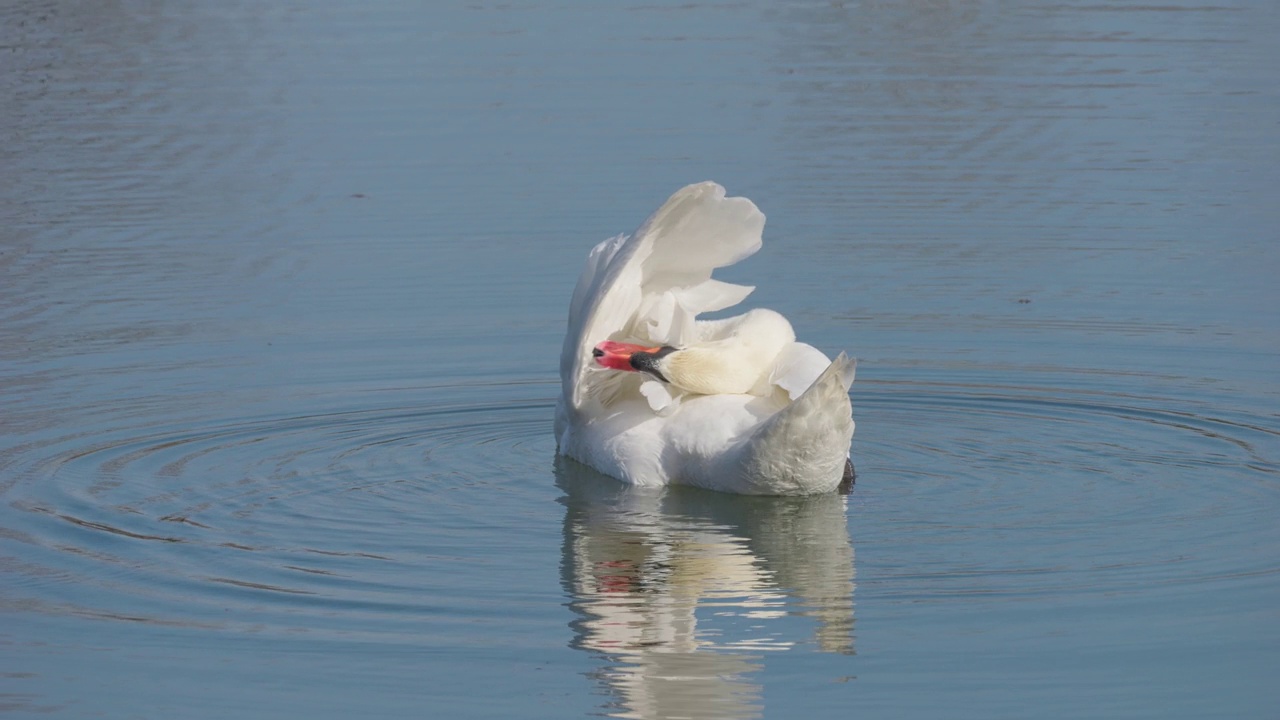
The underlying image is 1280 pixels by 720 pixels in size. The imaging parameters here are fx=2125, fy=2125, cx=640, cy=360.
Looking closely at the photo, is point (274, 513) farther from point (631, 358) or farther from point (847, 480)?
point (847, 480)

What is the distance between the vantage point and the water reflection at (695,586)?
702 centimetres

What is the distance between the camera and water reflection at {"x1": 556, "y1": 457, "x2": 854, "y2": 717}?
7016 mm

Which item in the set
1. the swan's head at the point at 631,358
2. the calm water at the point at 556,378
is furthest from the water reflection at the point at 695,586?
the swan's head at the point at 631,358

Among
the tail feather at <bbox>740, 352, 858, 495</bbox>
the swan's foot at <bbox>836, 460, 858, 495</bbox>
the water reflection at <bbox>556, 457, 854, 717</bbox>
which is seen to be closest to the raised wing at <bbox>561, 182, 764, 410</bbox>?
the water reflection at <bbox>556, 457, 854, 717</bbox>

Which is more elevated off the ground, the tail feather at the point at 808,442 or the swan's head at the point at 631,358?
the swan's head at the point at 631,358

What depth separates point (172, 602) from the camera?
7.92 meters

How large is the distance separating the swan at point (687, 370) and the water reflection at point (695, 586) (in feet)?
0.57

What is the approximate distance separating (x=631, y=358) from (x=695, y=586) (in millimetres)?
1516

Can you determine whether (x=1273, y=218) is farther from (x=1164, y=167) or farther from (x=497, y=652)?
(x=497, y=652)

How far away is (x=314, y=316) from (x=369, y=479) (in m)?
3.55

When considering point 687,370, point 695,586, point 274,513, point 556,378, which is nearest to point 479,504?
point 274,513

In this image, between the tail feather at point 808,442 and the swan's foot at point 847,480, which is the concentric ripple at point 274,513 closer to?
the tail feather at point 808,442

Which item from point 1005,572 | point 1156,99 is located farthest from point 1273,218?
point 1005,572

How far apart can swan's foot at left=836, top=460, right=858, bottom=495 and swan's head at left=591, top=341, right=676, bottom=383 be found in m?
0.91
